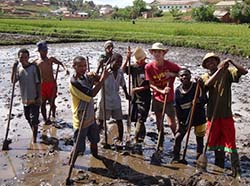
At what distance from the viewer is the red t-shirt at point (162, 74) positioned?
7.06 meters

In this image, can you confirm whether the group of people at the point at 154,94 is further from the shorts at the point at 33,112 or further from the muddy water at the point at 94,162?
the muddy water at the point at 94,162

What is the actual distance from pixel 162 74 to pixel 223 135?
1547mm

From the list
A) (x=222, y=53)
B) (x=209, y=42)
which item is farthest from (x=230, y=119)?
(x=209, y=42)

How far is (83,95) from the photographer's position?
19.8 ft

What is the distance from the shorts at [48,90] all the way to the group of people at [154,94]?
0.07 feet

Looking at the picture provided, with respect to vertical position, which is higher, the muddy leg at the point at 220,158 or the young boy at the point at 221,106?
the young boy at the point at 221,106

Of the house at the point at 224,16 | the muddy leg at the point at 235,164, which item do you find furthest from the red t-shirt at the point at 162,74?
the house at the point at 224,16

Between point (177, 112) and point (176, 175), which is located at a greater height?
point (177, 112)

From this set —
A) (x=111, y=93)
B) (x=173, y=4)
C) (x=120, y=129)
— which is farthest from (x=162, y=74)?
(x=173, y=4)

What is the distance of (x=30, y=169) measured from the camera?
21.7 ft

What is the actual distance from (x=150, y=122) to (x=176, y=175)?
343 centimetres

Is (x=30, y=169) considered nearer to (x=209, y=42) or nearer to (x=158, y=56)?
(x=158, y=56)

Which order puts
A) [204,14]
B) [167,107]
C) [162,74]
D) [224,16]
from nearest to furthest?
[162,74]
[167,107]
[204,14]
[224,16]

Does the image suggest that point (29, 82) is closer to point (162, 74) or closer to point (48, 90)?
point (48, 90)
